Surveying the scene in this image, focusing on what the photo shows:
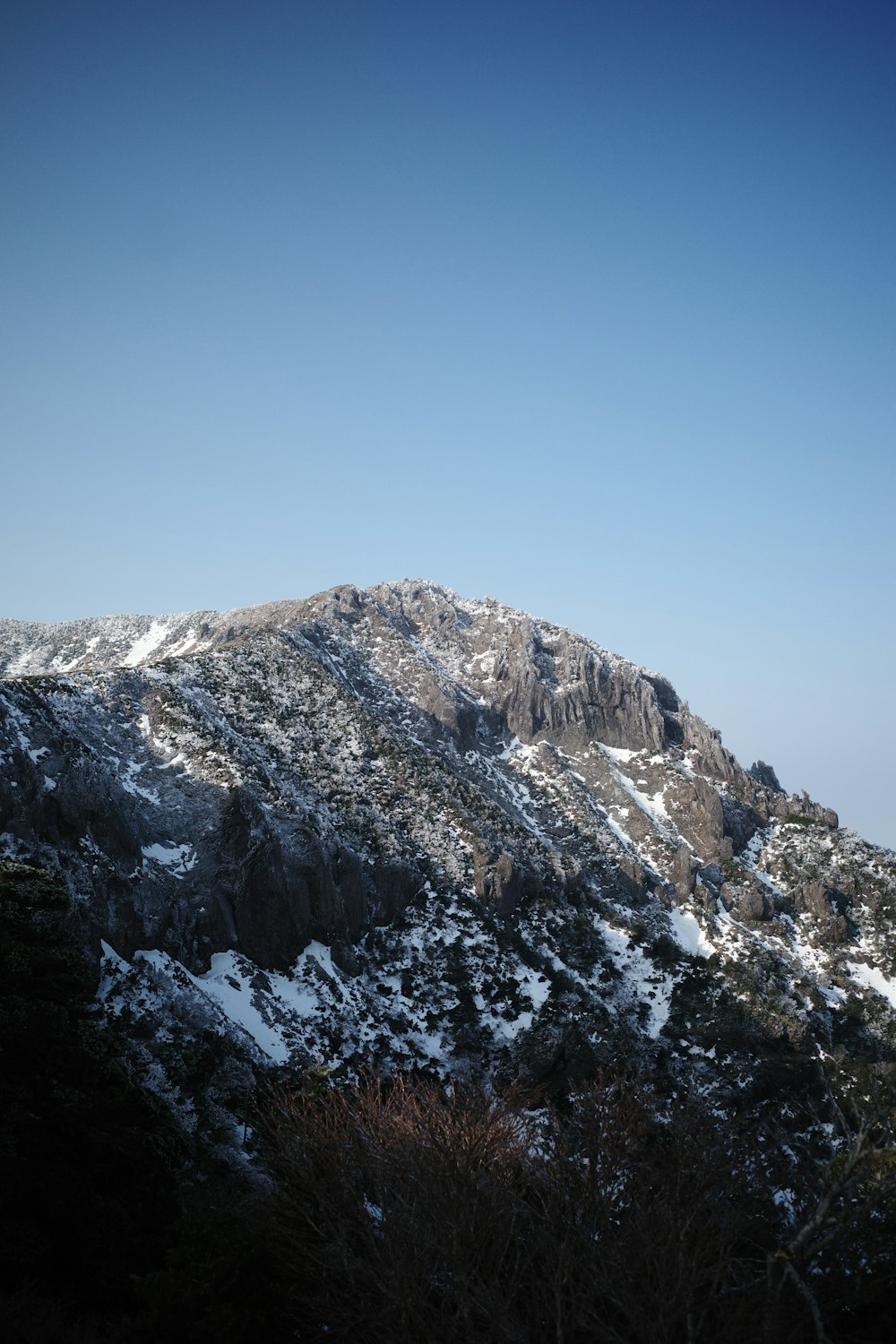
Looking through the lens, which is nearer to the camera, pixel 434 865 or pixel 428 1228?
pixel 428 1228

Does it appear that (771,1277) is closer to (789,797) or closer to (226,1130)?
(226,1130)

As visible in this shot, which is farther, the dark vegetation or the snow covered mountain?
the snow covered mountain

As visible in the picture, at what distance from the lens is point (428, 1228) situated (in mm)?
16438

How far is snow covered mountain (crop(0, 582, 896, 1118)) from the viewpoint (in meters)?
48.6

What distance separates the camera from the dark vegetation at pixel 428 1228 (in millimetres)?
14312

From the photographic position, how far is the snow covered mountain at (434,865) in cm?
4856

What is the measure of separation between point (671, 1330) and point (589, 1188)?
3984mm

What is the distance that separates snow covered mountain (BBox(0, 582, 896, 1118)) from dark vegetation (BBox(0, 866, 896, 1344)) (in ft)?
49.7

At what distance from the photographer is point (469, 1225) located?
16.2 m

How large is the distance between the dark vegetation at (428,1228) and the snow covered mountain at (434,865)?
15.1 m

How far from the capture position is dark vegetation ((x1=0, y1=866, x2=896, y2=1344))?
14312mm

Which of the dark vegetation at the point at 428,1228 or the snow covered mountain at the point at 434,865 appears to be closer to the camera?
the dark vegetation at the point at 428,1228

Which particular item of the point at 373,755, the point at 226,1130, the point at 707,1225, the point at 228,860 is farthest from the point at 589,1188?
the point at 373,755

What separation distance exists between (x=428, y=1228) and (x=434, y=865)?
58.2 metres
